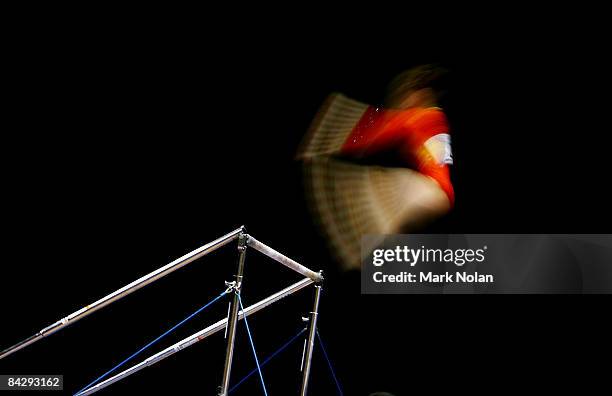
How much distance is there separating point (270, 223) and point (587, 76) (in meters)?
1.74

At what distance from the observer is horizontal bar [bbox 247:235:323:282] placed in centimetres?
207

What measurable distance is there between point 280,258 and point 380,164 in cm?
108

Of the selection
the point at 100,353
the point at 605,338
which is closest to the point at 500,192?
the point at 605,338

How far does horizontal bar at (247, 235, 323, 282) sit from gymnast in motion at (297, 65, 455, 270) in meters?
0.73

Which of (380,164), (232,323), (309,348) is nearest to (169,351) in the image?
(232,323)

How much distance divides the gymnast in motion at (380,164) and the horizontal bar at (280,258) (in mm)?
726

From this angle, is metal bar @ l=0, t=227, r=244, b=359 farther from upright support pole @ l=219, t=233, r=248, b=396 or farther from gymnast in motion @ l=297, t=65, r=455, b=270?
gymnast in motion @ l=297, t=65, r=455, b=270

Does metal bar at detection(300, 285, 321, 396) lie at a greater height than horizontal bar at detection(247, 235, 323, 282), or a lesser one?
lesser

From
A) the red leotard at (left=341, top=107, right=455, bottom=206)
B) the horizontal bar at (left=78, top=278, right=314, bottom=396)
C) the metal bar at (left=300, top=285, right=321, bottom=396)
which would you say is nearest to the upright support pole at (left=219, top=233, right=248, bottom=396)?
the horizontal bar at (left=78, top=278, right=314, bottom=396)

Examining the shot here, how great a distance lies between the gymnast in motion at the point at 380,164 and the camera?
9.96ft

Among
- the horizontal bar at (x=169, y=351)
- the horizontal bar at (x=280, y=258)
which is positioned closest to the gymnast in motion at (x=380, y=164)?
the horizontal bar at (x=280, y=258)

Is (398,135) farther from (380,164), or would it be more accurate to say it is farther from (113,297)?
(113,297)

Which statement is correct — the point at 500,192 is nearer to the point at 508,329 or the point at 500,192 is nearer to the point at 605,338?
the point at 508,329

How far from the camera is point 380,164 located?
3.11 m
